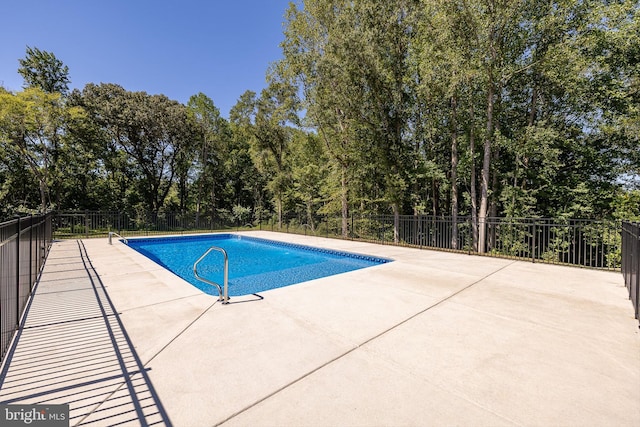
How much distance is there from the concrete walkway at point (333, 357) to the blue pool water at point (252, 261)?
88.6 inches

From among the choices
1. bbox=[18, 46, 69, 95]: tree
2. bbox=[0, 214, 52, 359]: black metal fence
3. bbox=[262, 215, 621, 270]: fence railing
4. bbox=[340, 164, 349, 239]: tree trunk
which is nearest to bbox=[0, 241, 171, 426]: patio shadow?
bbox=[0, 214, 52, 359]: black metal fence

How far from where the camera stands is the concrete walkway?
1805 millimetres

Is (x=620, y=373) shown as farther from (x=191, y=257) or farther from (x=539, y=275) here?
(x=191, y=257)

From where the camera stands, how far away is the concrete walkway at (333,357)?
71.1 inches

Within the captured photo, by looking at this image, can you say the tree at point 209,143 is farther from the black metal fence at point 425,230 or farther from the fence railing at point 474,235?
the fence railing at point 474,235

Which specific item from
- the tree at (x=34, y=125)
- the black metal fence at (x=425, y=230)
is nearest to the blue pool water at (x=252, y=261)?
the black metal fence at (x=425, y=230)

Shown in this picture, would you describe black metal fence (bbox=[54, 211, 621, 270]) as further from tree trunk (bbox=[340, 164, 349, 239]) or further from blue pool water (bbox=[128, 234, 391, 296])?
blue pool water (bbox=[128, 234, 391, 296])

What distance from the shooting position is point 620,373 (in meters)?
2.24

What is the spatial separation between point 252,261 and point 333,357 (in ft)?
23.9

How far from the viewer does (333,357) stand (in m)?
2.46

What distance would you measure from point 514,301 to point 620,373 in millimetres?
1821

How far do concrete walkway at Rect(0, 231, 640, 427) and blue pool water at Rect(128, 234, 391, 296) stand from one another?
225 centimetres

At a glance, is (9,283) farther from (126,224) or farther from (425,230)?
(126,224)

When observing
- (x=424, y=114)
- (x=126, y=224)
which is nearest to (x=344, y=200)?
(x=424, y=114)
